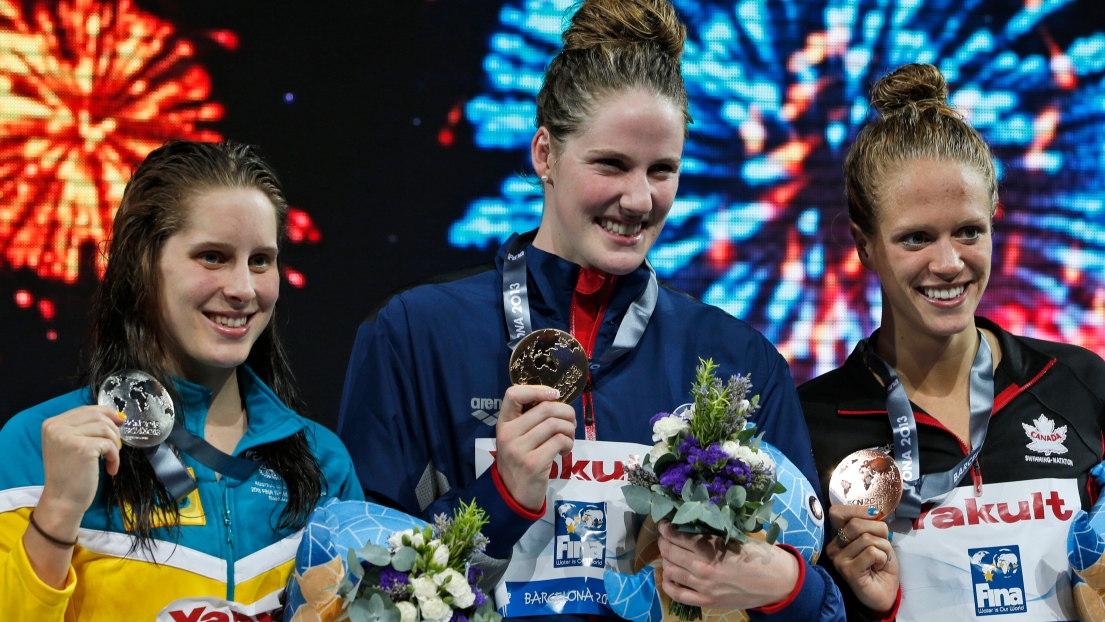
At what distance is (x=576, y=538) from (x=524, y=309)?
0.49 metres

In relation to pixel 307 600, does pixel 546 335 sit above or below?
above

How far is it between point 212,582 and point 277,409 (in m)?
0.39

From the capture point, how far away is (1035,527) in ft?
8.80

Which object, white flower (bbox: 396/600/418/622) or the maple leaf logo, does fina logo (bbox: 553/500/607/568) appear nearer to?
white flower (bbox: 396/600/418/622)

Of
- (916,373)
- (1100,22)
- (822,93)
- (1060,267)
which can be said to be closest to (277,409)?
(916,373)

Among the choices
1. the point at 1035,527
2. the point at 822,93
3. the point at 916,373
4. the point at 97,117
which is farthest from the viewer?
the point at 822,93

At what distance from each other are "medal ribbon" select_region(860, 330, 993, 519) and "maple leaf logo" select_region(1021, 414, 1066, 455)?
0.11 meters

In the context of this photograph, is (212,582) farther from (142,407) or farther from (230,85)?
(230,85)

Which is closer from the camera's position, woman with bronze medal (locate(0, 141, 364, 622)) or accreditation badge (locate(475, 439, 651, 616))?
woman with bronze medal (locate(0, 141, 364, 622))

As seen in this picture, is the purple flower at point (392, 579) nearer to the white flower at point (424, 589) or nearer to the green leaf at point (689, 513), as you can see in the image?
the white flower at point (424, 589)

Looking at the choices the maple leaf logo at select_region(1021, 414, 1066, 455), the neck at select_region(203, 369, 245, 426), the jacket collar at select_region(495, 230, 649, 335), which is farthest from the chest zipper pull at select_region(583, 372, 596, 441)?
the maple leaf logo at select_region(1021, 414, 1066, 455)

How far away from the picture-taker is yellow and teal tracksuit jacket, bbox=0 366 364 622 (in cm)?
201

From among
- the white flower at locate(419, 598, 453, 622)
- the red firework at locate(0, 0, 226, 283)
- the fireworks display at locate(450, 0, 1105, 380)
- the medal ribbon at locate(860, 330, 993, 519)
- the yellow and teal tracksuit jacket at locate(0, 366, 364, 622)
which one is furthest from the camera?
the fireworks display at locate(450, 0, 1105, 380)

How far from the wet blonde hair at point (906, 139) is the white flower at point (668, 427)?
3.35 ft
